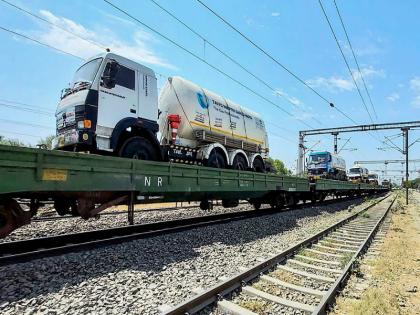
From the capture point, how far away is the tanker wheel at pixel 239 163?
14.7m

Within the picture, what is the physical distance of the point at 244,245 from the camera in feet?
28.3

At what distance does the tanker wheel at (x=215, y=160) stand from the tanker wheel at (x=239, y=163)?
0.86 metres

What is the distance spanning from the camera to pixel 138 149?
937 centimetres

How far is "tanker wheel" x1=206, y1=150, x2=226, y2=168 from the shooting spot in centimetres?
1288

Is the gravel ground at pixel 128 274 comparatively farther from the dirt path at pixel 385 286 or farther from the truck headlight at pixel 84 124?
the truck headlight at pixel 84 124

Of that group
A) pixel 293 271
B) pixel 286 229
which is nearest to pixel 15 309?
pixel 293 271

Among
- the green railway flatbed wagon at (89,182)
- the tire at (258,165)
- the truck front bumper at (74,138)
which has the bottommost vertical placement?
the green railway flatbed wagon at (89,182)

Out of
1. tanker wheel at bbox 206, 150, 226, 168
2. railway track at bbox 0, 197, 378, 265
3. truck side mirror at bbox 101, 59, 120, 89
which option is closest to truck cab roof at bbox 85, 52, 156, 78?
truck side mirror at bbox 101, 59, 120, 89

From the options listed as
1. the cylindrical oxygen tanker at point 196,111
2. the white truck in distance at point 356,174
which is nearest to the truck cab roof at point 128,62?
the cylindrical oxygen tanker at point 196,111

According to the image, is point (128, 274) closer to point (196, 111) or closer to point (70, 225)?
point (70, 225)

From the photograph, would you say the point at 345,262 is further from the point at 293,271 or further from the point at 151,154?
the point at 151,154

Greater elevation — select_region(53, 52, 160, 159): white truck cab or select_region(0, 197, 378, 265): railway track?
select_region(53, 52, 160, 159): white truck cab

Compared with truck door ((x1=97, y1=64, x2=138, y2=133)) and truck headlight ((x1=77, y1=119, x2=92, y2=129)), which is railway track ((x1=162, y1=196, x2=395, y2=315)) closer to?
truck headlight ((x1=77, y1=119, x2=92, y2=129))

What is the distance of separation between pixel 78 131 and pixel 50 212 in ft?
21.8
